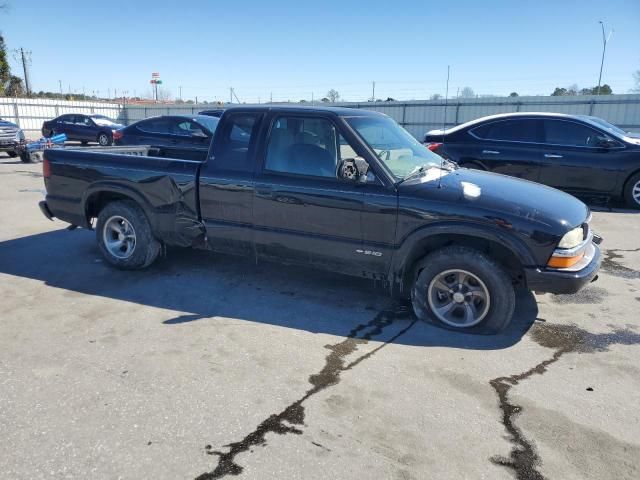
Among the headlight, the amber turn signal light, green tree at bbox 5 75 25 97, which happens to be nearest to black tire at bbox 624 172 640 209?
the headlight

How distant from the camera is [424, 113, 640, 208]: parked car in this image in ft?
28.7

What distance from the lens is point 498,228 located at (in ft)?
12.5

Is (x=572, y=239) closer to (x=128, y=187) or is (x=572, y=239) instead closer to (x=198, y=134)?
(x=128, y=187)

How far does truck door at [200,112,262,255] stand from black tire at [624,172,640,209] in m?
7.39

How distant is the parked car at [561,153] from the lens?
8.74m

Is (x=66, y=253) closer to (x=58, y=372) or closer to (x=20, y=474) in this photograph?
(x=58, y=372)

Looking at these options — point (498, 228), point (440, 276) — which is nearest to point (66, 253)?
point (440, 276)

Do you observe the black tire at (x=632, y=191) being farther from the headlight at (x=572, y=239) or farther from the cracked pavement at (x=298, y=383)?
the headlight at (x=572, y=239)

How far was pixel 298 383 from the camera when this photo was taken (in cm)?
330

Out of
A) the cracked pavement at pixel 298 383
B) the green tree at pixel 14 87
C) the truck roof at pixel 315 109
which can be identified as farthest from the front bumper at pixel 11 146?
the green tree at pixel 14 87

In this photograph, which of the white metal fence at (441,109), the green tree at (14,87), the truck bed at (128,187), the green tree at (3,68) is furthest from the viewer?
the green tree at (14,87)

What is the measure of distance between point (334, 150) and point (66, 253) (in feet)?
12.8

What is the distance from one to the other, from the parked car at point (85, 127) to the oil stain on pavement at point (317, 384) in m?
22.0

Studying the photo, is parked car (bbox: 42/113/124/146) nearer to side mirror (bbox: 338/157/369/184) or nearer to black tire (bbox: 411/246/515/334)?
side mirror (bbox: 338/157/369/184)
